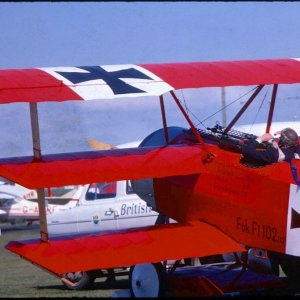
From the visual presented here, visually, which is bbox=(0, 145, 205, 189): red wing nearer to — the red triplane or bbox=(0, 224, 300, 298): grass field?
the red triplane

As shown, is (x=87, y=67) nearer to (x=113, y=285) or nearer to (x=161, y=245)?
(x=161, y=245)

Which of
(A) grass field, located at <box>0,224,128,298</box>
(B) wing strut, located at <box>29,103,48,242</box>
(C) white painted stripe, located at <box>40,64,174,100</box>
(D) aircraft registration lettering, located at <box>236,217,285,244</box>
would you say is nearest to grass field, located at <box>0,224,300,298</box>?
(A) grass field, located at <box>0,224,128,298</box>

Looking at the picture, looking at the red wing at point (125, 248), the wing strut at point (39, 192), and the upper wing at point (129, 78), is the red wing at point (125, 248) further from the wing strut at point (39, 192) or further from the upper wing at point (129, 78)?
the upper wing at point (129, 78)

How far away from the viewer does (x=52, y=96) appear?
871 cm

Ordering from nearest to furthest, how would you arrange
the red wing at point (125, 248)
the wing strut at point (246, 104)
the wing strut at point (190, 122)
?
1. the red wing at point (125, 248)
2. the wing strut at point (190, 122)
3. the wing strut at point (246, 104)

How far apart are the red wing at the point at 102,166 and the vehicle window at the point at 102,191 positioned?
3769 millimetres

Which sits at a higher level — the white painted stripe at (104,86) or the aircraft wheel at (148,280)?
the white painted stripe at (104,86)

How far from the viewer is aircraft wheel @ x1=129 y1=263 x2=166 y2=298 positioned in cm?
912

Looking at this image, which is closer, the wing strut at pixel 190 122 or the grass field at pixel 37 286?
the wing strut at pixel 190 122

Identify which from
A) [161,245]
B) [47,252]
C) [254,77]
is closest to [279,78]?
[254,77]

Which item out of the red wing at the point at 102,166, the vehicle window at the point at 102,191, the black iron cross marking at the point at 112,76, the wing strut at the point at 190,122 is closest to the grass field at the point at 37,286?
the vehicle window at the point at 102,191

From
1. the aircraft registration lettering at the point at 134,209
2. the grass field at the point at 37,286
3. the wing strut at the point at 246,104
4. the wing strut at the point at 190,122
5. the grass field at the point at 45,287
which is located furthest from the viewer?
the aircraft registration lettering at the point at 134,209

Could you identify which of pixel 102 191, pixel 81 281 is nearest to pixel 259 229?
pixel 81 281

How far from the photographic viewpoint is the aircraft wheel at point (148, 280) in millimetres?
9117
